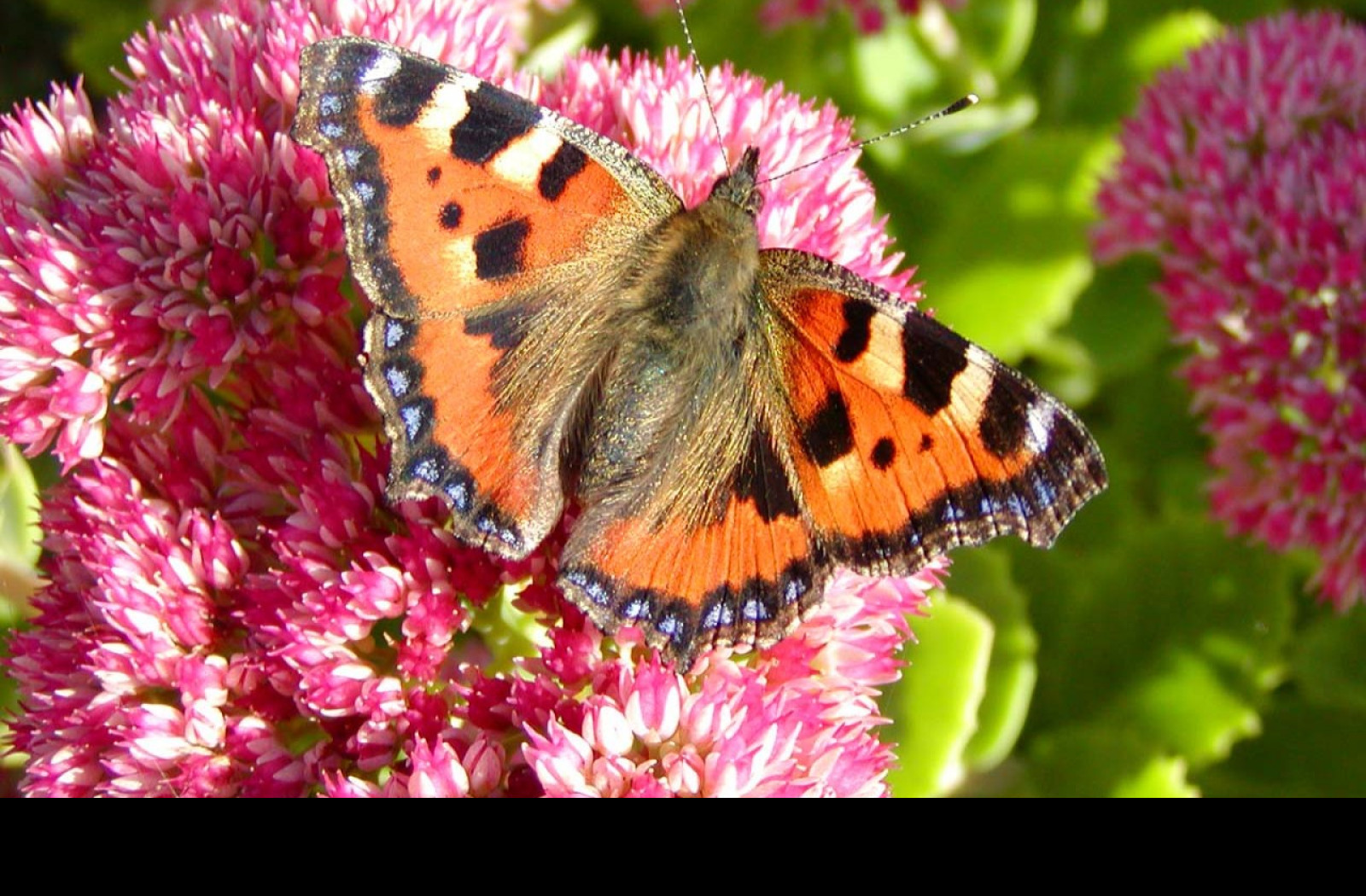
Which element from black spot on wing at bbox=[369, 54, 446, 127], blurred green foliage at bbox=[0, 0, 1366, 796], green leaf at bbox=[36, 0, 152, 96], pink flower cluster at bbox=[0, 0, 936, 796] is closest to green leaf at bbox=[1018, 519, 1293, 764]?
blurred green foliage at bbox=[0, 0, 1366, 796]

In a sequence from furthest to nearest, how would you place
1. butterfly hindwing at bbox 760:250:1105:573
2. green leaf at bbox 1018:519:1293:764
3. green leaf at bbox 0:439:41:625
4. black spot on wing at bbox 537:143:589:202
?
green leaf at bbox 1018:519:1293:764 → green leaf at bbox 0:439:41:625 → black spot on wing at bbox 537:143:589:202 → butterfly hindwing at bbox 760:250:1105:573

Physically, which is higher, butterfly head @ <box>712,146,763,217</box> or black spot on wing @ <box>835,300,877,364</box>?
butterfly head @ <box>712,146,763,217</box>

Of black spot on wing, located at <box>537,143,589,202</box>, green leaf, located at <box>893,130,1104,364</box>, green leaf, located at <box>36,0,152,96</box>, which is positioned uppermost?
green leaf, located at <box>36,0,152,96</box>

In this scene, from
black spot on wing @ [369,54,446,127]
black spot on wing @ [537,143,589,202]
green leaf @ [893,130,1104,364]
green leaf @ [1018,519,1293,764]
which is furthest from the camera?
green leaf @ [893,130,1104,364]

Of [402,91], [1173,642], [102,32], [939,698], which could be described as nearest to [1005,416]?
[402,91]

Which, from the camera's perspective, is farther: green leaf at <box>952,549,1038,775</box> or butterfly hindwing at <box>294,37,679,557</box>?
green leaf at <box>952,549,1038,775</box>

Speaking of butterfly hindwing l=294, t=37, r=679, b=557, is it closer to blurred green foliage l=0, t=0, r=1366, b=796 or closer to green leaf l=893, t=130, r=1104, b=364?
blurred green foliage l=0, t=0, r=1366, b=796

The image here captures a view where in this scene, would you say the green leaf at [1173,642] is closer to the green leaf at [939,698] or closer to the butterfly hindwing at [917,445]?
the green leaf at [939,698]

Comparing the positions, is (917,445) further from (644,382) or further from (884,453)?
(644,382)

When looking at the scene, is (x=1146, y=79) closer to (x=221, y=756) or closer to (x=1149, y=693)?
(x=1149, y=693)
